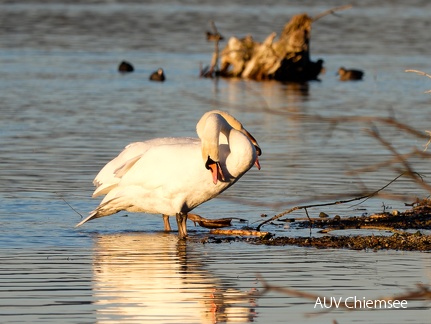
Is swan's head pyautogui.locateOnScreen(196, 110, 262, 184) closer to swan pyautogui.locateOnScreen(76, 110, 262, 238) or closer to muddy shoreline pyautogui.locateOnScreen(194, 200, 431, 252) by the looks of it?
swan pyautogui.locateOnScreen(76, 110, 262, 238)

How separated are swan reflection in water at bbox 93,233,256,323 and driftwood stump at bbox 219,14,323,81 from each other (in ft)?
59.1

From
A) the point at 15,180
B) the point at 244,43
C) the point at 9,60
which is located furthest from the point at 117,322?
the point at 9,60

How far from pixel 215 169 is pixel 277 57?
18873 mm

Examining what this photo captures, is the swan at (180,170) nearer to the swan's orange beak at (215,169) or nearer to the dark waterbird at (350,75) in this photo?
the swan's orange beak at (215,169)

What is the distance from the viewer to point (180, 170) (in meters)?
10.3

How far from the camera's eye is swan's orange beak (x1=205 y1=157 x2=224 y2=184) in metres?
10.0

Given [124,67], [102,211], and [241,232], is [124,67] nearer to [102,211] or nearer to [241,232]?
[102,211]

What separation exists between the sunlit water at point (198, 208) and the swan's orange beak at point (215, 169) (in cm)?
59

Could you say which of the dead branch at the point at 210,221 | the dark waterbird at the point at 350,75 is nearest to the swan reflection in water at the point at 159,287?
the dead branch at the point at 210,221

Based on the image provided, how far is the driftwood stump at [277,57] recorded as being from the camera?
91.6ft

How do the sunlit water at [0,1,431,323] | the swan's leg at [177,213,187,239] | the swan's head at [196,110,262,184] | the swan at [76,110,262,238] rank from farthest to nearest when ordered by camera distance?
the swan's leg at [177,213,187,239], the swan at [76,110,262,238], the swan's head at [196,110,262,184], the sunlit water at [0,1,431,323]

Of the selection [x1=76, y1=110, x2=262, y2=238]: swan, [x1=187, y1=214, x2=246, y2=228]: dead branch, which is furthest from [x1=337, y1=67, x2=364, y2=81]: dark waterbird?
[x1=76, y1=110, x2=262, y2=238]: swan

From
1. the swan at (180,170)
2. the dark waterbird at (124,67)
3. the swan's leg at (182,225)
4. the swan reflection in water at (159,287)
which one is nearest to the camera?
the swan reflection in water at (159,287)

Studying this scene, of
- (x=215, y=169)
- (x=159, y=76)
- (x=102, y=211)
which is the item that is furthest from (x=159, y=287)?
(x=159, y=76)
